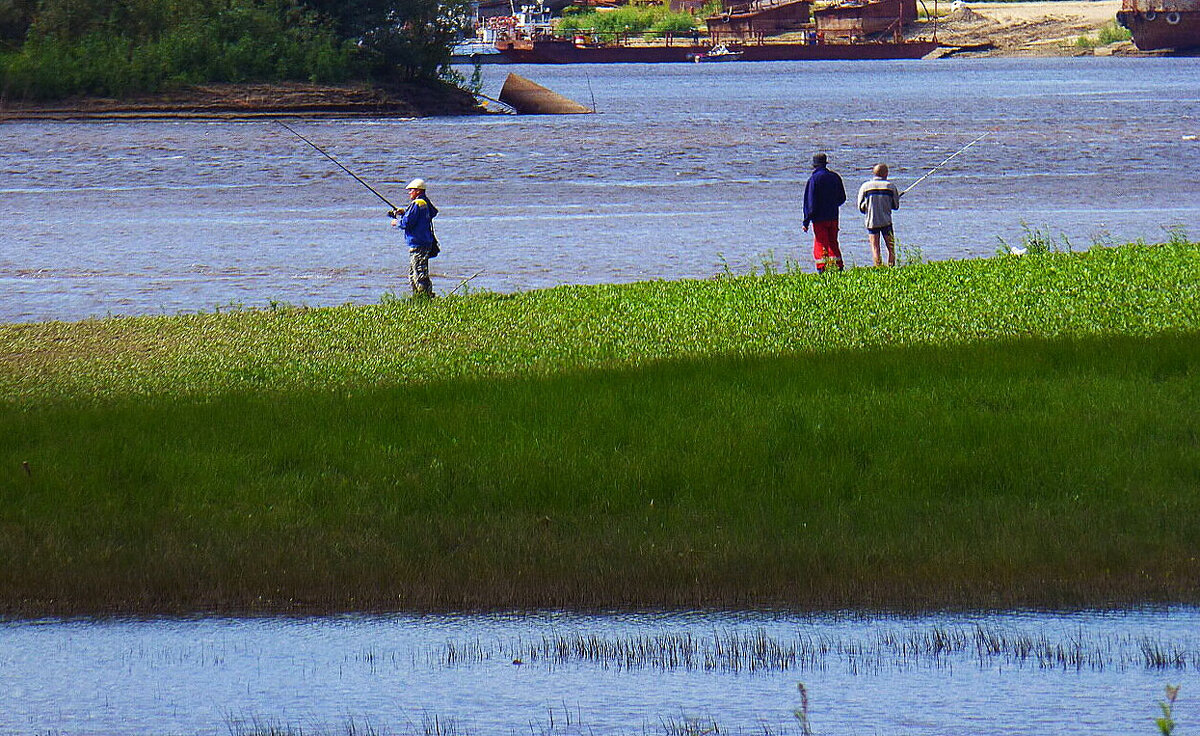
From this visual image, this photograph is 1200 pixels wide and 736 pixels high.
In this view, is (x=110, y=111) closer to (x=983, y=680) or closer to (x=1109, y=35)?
(x=983, y=680)

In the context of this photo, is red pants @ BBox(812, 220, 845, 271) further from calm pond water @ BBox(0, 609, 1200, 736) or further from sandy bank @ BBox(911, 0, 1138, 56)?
sandy bank @ BBox(911, 0, 1138, 56)

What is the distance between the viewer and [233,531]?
830 centimetres

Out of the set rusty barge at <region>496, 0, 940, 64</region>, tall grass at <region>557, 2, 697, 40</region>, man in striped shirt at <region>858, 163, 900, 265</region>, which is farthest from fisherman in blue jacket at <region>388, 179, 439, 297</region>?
tall grass at <region>557, 2, 697, 40</region>

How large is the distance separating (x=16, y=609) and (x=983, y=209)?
27.6 m

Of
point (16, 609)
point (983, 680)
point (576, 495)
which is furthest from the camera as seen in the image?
point (576, 495)

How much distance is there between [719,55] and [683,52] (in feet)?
15.8

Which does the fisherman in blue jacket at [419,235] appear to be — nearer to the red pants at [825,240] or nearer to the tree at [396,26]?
the red pants at [825,240]

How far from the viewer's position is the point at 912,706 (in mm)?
6078

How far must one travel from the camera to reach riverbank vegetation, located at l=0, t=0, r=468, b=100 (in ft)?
232

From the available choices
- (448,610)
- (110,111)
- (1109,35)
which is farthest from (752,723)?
(1109,35)

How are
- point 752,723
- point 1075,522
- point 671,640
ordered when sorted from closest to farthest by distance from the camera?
point 752,723, point 671,640, point 1075,522

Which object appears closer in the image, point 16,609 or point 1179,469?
point 16,609

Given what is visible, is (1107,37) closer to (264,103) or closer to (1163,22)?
(1163,22)

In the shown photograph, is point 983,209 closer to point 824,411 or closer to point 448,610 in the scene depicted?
point 824,411
